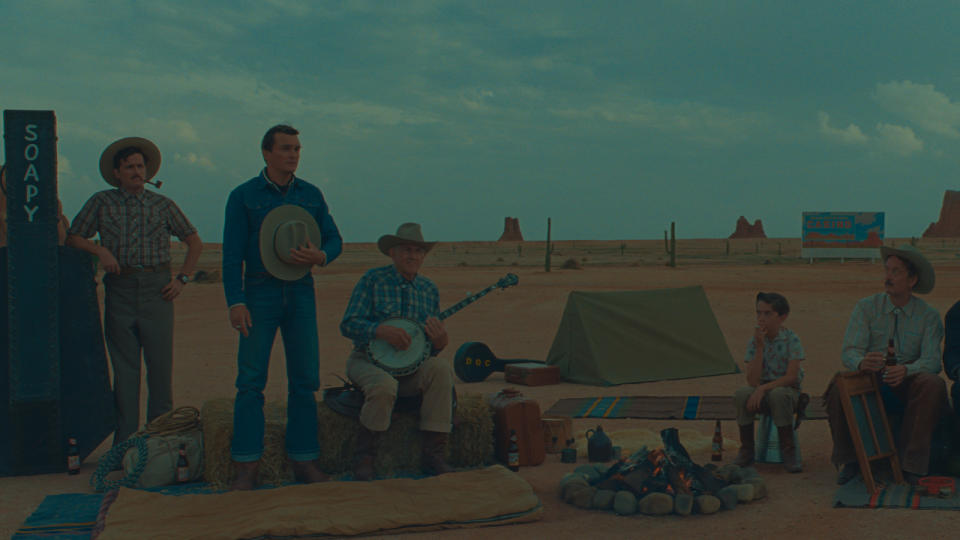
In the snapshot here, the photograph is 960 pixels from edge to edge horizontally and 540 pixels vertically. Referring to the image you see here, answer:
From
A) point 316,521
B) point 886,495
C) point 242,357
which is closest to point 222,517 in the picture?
point 316,521

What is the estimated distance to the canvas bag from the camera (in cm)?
541

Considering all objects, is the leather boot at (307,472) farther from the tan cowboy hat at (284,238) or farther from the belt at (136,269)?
the belt at (136,269)

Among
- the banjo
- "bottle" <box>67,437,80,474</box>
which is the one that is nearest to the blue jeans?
the banjo

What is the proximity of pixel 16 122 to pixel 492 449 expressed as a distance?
3768 millimetres

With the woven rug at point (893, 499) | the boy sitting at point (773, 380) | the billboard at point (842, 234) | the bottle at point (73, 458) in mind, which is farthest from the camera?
the billboard at point (842, 234)

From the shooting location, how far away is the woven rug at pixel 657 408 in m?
7.77

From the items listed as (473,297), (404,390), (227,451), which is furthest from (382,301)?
(227,451)

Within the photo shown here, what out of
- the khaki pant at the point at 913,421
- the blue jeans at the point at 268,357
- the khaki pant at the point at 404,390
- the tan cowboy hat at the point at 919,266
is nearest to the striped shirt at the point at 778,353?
the khaki pant at the point at 913,421

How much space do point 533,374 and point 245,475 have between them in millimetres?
4891

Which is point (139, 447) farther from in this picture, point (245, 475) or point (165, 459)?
point (245, 475)

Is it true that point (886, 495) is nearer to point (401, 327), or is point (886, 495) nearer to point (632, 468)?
point (632, 468)

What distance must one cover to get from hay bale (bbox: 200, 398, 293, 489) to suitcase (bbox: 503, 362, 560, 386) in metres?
4.42

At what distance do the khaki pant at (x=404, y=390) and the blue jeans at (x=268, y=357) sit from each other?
31 cm

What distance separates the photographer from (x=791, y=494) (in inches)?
204
